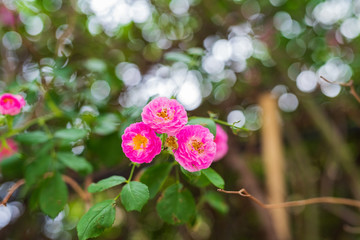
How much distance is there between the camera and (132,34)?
154 cm

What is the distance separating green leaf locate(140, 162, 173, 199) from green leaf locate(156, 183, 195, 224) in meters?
0.03

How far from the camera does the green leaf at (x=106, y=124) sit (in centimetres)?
82

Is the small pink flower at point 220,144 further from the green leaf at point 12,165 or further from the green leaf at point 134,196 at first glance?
the green leaf at point 12,165

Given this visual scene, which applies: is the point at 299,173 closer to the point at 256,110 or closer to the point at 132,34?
the point at 256,110

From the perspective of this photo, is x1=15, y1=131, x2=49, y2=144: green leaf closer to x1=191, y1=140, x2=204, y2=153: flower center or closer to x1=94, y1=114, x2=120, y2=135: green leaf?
x1=94, y1=114, x2=120, y2=135: green leaf

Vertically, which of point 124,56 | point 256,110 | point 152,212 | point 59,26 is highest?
A: point 59,26

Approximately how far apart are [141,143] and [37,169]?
36 cm

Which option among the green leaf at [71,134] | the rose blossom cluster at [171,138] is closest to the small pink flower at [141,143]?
the rose blossom cluster at [171,138]

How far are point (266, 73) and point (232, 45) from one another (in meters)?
0.25

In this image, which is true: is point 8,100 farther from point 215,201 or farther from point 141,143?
point 215,201

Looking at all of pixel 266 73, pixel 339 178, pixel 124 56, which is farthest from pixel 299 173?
pixel 124 56

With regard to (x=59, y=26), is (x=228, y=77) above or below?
below

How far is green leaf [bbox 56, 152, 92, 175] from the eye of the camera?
741 millimetres

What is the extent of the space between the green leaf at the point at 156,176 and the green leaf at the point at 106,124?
0.25 metres
